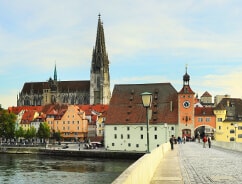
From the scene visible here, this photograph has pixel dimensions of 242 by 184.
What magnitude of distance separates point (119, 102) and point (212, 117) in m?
20.9

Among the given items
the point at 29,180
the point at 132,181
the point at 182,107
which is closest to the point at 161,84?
the point at 182,107

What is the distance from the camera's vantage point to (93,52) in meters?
191

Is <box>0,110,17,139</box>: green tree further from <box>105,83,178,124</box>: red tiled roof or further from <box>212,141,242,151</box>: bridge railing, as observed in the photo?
<box>212,141,242,151</box>: bridge railing

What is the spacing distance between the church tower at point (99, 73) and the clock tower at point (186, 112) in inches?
3715

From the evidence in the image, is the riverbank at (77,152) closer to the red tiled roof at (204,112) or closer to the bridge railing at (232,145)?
the red tiled roof at (204,112)

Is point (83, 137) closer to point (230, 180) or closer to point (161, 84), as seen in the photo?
point (161, 84)

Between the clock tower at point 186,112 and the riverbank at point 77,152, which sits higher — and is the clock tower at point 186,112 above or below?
above

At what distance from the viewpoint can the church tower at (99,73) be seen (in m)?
189

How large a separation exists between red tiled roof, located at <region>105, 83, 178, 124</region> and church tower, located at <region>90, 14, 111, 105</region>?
88.6 m

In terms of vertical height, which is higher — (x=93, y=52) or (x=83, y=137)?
(x=93, y=52)

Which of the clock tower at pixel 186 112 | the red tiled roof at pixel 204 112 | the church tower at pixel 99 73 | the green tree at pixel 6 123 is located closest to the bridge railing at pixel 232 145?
the clock tower at pixel 186 112

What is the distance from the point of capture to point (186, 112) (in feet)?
309

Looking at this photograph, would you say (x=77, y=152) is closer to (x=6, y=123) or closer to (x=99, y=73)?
(x=6, y=123)

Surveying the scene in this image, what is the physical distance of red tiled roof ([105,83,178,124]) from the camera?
94.1 m
